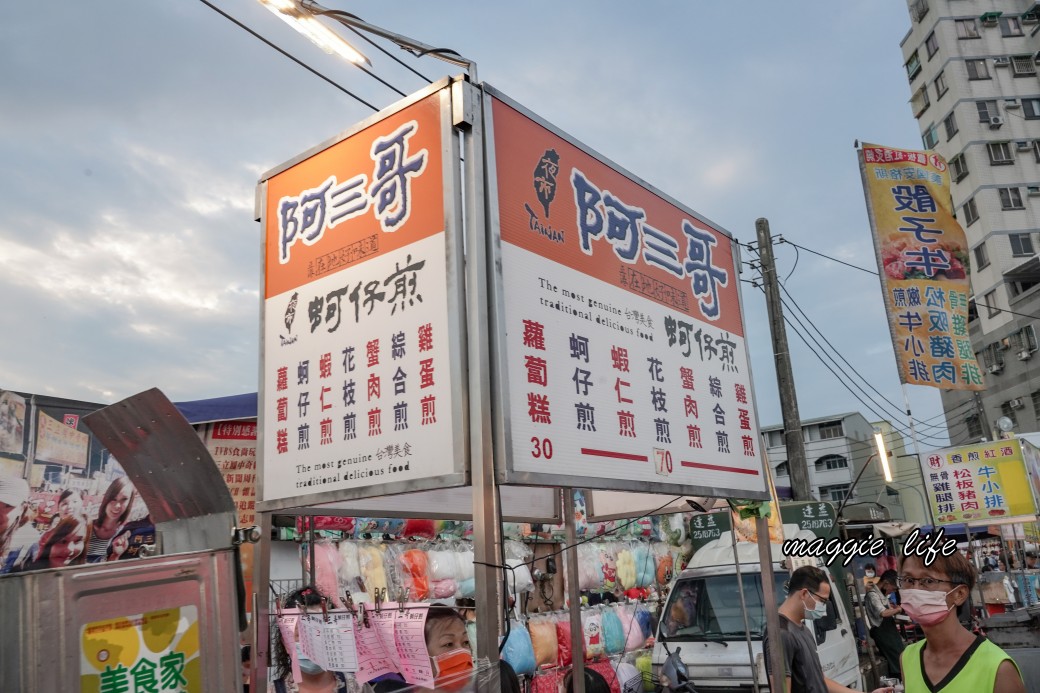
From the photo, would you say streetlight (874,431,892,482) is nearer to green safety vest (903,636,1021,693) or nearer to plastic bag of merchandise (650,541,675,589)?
plastic bag of merchandise (650,541,675,589)

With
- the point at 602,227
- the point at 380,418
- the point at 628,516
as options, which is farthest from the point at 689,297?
the point at 380,418

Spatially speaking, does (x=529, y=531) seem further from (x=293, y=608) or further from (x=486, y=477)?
(x=486, y=477)

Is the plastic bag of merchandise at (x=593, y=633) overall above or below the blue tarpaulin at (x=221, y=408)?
below

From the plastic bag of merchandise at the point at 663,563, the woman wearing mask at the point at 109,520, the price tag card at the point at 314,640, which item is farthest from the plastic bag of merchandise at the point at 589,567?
the price tag card at the point at 314,640

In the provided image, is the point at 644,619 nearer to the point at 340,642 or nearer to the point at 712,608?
the point at 712,608

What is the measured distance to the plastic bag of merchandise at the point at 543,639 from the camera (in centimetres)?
978

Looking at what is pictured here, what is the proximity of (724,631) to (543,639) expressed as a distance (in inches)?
91.4

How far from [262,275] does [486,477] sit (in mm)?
1943

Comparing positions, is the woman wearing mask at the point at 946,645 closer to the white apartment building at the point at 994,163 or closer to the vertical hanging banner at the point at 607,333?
the vertical hanging banner at the point at 607,333

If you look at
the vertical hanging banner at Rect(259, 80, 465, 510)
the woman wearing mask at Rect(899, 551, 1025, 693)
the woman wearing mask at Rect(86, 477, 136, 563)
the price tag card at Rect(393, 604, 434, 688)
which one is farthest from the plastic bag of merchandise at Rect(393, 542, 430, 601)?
the woman wearing mask at Rect(899, 551, 1025, 693)

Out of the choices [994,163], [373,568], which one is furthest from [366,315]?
[994,163]

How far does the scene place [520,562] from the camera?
31.7 feet

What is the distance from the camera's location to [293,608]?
4.46 meters

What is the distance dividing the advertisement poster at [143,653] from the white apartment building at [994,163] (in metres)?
39.3
